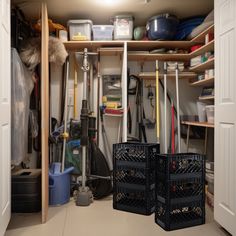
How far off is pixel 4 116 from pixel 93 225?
1184 millimetres

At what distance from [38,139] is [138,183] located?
4.49ft

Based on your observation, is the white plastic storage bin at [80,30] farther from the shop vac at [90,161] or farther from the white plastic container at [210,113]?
the white plastic container at [210,113]

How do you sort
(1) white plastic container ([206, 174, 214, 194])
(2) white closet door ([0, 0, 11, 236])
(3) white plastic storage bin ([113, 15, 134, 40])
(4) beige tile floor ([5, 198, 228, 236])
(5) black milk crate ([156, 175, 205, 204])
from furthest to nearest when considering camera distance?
(3) white plastic storage bin ([113, 15, 134, 40]) < (1) white plastic container ([206, 174, 214, 194]) < (5) black milk crate ([156, 175, 205, 204]) < (4) beige tile floor ([5, 198, 228, 236]) < (2) white closet door ([0, 0, 11, 236])

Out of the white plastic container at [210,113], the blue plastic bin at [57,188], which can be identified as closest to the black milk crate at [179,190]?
the white plastic container at [210,113]

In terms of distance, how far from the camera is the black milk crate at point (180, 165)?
2.05 meters

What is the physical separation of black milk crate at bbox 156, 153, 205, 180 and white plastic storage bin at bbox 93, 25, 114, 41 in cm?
157

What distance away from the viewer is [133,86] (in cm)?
316

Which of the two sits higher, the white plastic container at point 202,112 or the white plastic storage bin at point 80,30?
the white plastic storage bin at point 80,30

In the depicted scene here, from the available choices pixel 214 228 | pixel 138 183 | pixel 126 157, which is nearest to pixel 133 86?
pixel 126 157

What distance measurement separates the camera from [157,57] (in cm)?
303

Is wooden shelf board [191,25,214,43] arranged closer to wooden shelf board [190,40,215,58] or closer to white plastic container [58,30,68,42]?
wooden shelf board [190,40,215,58]

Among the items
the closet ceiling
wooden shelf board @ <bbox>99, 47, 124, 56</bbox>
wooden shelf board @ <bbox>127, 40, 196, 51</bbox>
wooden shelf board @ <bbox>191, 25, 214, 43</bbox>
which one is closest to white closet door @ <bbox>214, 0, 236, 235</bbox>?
Answer: wooden shelf board @ <bbox>191, 25, 214, 43</bbox>

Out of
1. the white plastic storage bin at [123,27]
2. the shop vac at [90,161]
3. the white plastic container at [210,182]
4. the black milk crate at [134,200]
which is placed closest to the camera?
the black milk crate at [134,200]

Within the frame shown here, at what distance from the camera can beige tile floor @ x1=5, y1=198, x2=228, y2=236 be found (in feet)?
6.34
